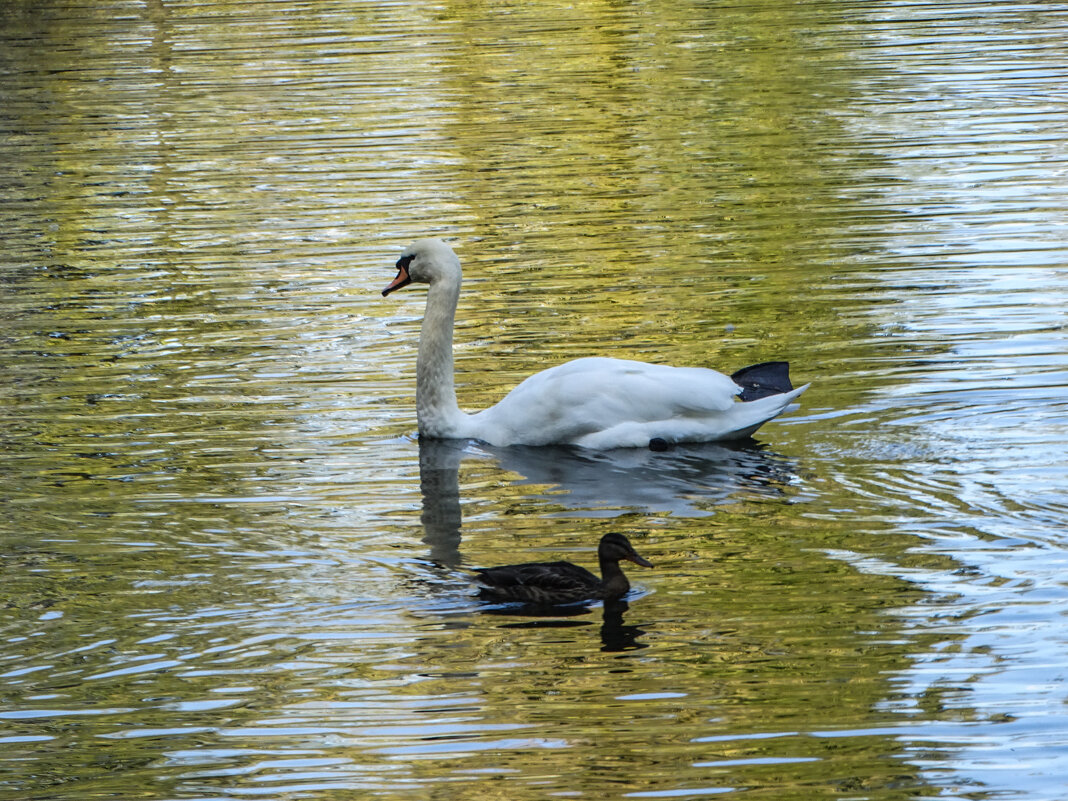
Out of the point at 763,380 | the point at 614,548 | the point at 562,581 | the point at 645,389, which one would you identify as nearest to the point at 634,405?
the point at 645,389

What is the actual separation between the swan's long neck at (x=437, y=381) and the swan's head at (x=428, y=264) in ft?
0.91

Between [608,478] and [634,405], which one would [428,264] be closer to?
[634,405]

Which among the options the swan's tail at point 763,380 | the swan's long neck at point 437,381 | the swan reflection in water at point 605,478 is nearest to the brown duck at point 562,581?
the swan reflection in water at point 605,478

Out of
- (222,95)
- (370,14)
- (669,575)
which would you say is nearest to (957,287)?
(669,575)

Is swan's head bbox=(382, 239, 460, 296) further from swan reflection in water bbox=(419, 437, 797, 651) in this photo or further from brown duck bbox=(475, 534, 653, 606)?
brown duck bbox=(475, 534, 653, 606)

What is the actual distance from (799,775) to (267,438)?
6.18m

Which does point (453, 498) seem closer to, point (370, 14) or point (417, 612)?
point (417, 612)

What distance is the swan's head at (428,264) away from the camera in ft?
41.8

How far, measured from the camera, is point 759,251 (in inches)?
663

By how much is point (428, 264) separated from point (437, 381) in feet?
3.42

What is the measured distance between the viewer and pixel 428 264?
42.1 feet

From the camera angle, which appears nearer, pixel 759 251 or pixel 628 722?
pixel 628 722

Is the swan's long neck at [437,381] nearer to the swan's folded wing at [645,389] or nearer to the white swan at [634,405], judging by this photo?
the white swan at [634,405]

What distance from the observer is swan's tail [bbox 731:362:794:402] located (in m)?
11.3
